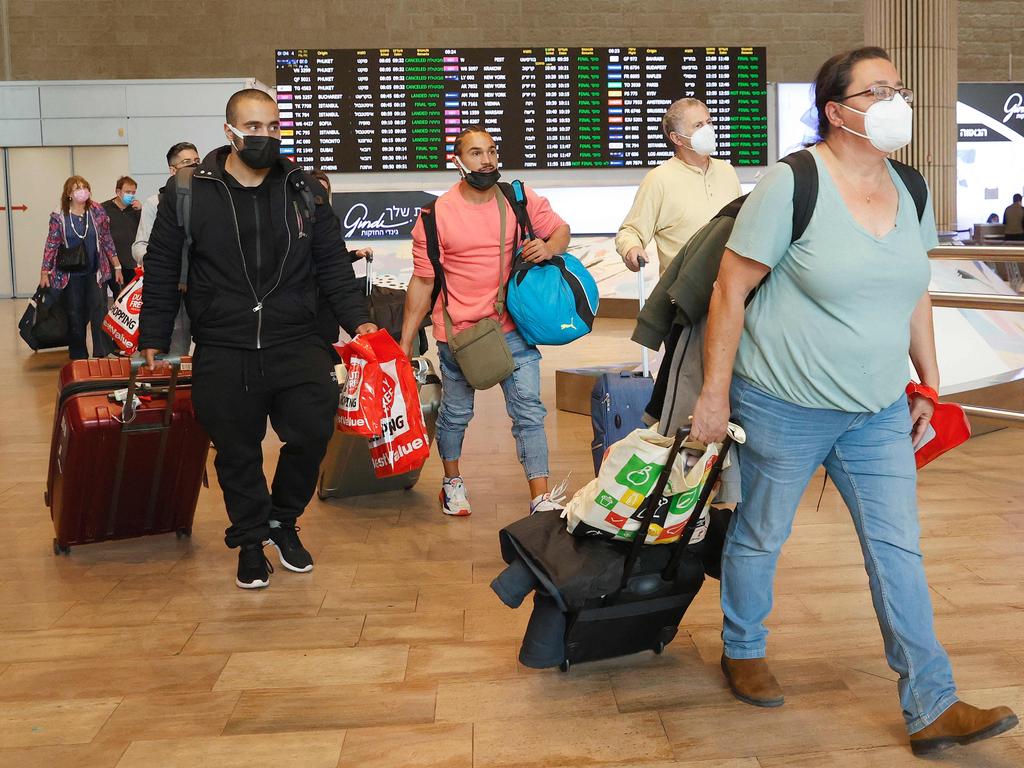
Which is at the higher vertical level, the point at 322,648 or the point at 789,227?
the point at 789,227

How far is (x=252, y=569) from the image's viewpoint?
373 centimetres

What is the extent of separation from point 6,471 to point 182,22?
512 inches

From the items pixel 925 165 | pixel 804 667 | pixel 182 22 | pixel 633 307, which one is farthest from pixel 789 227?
pixel 182 22

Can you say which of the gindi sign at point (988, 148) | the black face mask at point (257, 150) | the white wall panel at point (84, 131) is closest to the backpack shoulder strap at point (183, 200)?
the black face mask at point (257, 150)

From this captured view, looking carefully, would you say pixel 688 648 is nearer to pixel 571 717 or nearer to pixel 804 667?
pixel 804 667

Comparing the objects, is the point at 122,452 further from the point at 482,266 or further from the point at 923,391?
the point at 923,391

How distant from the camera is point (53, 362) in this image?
10.4 meters

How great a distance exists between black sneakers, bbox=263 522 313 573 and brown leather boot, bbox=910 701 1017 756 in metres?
2.20

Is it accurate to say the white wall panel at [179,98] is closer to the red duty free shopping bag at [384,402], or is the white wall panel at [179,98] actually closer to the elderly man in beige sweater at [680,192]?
the elderly man in beige sweater at [680,192]

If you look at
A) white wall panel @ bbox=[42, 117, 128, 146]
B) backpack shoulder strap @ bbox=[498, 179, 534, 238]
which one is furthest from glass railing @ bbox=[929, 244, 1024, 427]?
white wall panel @ bbox=[42, 117, 128, 146]

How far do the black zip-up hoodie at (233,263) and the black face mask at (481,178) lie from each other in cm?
80

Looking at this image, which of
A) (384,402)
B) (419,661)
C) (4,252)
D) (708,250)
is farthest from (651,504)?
(4,252)

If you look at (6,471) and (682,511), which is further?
(6,471)

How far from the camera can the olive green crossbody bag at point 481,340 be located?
13.9ft
